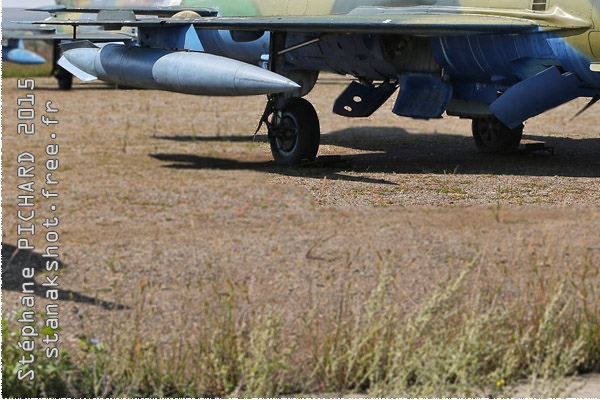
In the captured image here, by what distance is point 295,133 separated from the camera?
13.3m

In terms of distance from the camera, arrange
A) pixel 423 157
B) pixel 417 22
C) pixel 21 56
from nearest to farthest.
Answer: pixel 417 22, pixel 423 157, pixel 21 56

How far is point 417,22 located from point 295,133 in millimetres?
2281

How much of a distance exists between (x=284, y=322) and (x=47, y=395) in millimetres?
1766

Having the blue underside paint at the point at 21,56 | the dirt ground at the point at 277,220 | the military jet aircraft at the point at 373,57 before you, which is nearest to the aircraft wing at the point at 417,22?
the military jet aircraft at the point at 373,57

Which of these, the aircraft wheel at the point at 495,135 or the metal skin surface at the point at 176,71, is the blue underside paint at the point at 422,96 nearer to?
the aircraft wheel at the point at 495,135

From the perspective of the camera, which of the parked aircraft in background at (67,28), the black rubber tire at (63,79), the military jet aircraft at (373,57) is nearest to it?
the military jet aircraft at (373,57)

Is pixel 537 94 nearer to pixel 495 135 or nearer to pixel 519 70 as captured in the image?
pixel 519 70

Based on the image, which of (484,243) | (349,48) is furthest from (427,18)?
(484,243)

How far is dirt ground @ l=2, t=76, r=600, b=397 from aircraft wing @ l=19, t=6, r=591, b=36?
1.69 meters

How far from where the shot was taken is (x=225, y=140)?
652 inches

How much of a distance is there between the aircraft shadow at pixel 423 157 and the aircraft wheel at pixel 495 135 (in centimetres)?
20

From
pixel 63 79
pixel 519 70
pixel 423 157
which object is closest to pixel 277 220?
pixel 519 70

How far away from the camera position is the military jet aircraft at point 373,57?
11750mm

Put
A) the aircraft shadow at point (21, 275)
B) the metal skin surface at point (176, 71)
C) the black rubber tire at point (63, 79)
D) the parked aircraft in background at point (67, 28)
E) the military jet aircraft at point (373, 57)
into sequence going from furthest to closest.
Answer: the black rubber tire at point (63, 79) → the parked aircraft in background at point (67, 28) → the military jet aircraft at point (373, 57) → the metal skin surface at point (176, 71) → the aircraft shadow at point (21, 275)
